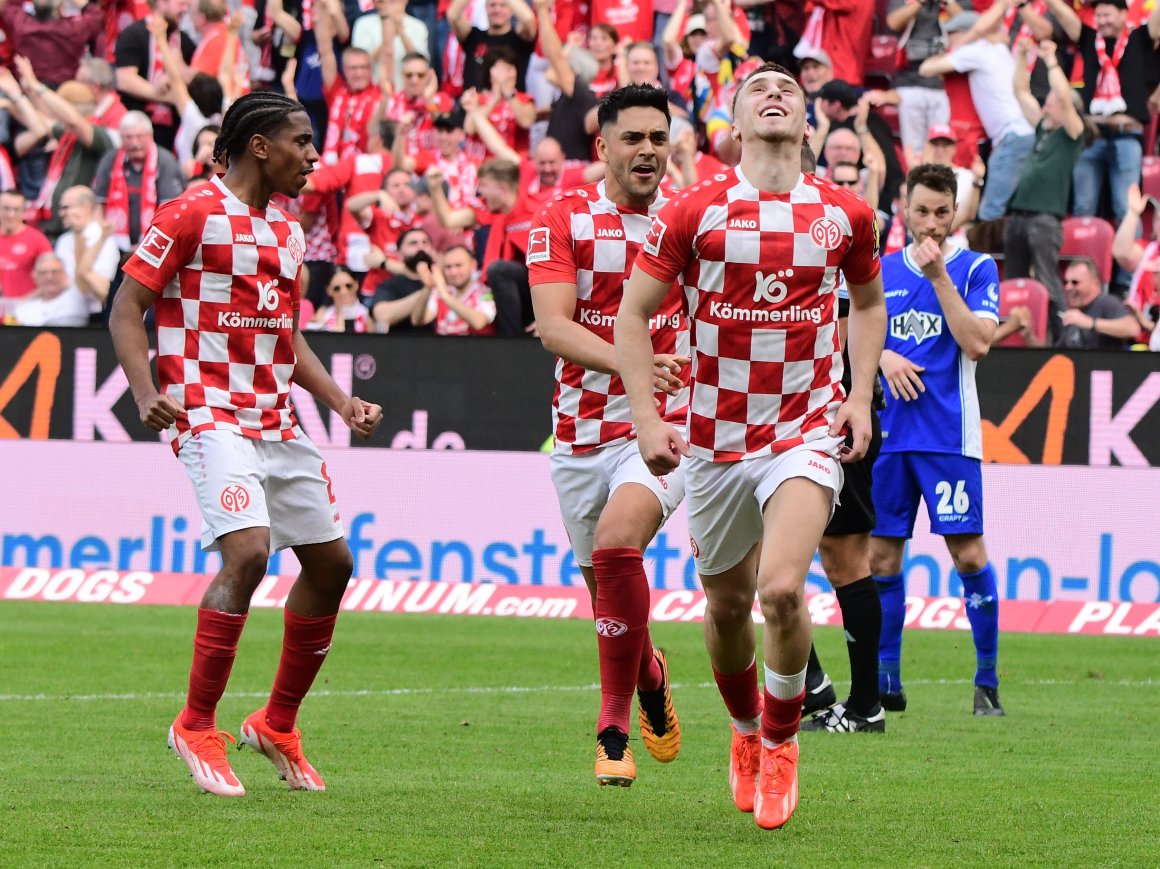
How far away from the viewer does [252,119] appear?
261 inches

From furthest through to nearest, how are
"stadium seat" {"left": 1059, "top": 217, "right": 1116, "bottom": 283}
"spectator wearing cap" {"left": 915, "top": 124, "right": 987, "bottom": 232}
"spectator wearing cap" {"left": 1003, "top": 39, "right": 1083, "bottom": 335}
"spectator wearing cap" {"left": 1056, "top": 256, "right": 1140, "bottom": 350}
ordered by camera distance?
1. "stadium seat" {"left": 1059, "top": 217, "right": 1116, "bottom": 283}
2. "spectator wearing cap" {"left": 915, "top": 124, "right": 987, "bottom": 232}
3. "spectator wearing cap" {"left": 1003, "top": 39, "right": 1083, "bottom": 335}
4. "spectator wearing cap" {"left": 1056, "top": 256, "right": 1140, "bottom": 350}

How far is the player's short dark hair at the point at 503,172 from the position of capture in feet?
55.4

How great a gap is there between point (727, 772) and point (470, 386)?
7253mm

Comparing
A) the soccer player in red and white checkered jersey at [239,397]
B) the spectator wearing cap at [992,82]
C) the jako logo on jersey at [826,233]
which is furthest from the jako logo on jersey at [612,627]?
the spectator wearing cap at [992,82]

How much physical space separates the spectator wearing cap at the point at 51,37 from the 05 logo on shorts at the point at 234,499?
1470 cm

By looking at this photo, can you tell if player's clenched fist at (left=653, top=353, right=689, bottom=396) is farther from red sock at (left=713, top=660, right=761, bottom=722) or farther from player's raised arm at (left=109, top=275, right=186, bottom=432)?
player's raised arm at (left=109, top=275, right=186, bottom=432)

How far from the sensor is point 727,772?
286 inches

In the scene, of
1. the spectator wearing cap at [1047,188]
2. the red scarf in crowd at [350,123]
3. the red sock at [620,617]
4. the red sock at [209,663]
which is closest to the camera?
the red sock at [209,663]

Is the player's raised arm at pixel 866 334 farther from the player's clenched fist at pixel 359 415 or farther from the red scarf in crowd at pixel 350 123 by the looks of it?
the red scarf in crowd at pixel 350 123

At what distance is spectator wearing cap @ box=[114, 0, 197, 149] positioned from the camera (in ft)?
63.4

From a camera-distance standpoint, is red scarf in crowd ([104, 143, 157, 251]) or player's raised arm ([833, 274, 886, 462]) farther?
red scarf in crowd ([104, 143, 157, 251])

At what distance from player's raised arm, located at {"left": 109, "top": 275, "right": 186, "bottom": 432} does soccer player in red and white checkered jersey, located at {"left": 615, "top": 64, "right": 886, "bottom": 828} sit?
5.02 feet

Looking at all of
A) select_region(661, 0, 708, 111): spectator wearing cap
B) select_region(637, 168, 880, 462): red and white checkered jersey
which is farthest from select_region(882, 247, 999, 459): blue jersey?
select_region(661, 0, 708, 111): spectator wearing cap

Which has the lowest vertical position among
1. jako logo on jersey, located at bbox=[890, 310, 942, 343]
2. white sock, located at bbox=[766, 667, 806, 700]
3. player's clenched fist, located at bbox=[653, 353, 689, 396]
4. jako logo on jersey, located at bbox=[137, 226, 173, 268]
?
white sock, located at bbox=[766, 667, 806, 700]
